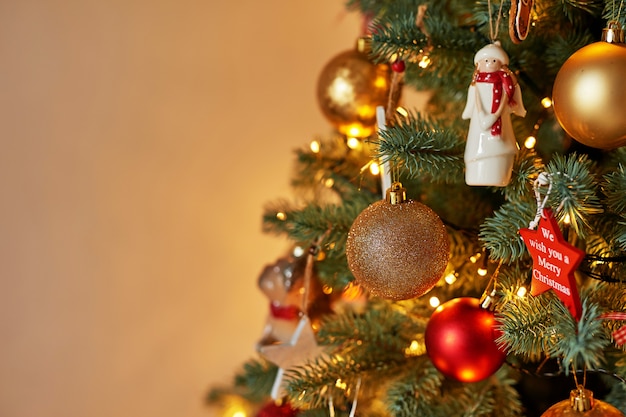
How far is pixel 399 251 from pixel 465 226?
7.4 inches

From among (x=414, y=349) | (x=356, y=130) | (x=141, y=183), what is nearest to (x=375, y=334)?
(x=414, y=349)

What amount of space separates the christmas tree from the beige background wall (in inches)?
15.3

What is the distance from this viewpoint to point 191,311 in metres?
1.27

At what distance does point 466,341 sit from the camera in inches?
22.1

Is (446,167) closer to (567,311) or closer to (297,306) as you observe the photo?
(567,311)

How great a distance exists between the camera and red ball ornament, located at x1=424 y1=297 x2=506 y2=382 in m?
0.56

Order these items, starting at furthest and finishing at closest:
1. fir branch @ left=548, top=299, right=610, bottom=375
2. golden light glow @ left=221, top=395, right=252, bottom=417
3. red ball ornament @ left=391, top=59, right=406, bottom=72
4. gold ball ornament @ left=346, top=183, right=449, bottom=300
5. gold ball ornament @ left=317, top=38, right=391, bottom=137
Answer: golden light glow @ left=221, top=395, right=252, bottom=417
gold ball ornament @ left=317, top=38, right=391, bottom=137
red ball ornament @ left=391, top=59, right=406, bottom=72
gold ball ornament @ left=346, top=183, right=449, bottom=300
fir branch @ left=548, top=299, right=610, bottom=375

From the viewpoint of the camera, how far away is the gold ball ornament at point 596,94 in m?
0.48

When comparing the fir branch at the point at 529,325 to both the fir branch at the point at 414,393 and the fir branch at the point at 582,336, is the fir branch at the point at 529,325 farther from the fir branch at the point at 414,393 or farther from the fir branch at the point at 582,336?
the fir branch at the point at 414,393

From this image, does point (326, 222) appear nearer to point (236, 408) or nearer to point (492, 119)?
point (492, 119)

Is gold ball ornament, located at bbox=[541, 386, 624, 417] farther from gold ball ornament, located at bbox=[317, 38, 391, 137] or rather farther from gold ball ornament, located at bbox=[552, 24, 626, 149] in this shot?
gold ball ornament, located at bbox=[317, 38, 391, 137]

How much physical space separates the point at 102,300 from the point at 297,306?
19.0 inches

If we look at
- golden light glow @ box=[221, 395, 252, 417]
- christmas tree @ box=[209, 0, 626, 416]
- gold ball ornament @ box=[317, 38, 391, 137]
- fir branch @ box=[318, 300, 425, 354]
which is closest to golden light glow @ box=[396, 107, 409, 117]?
christmas tree @ box=[209, 0, 626, 416]

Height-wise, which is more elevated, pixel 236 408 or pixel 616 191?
pixel 616 191
